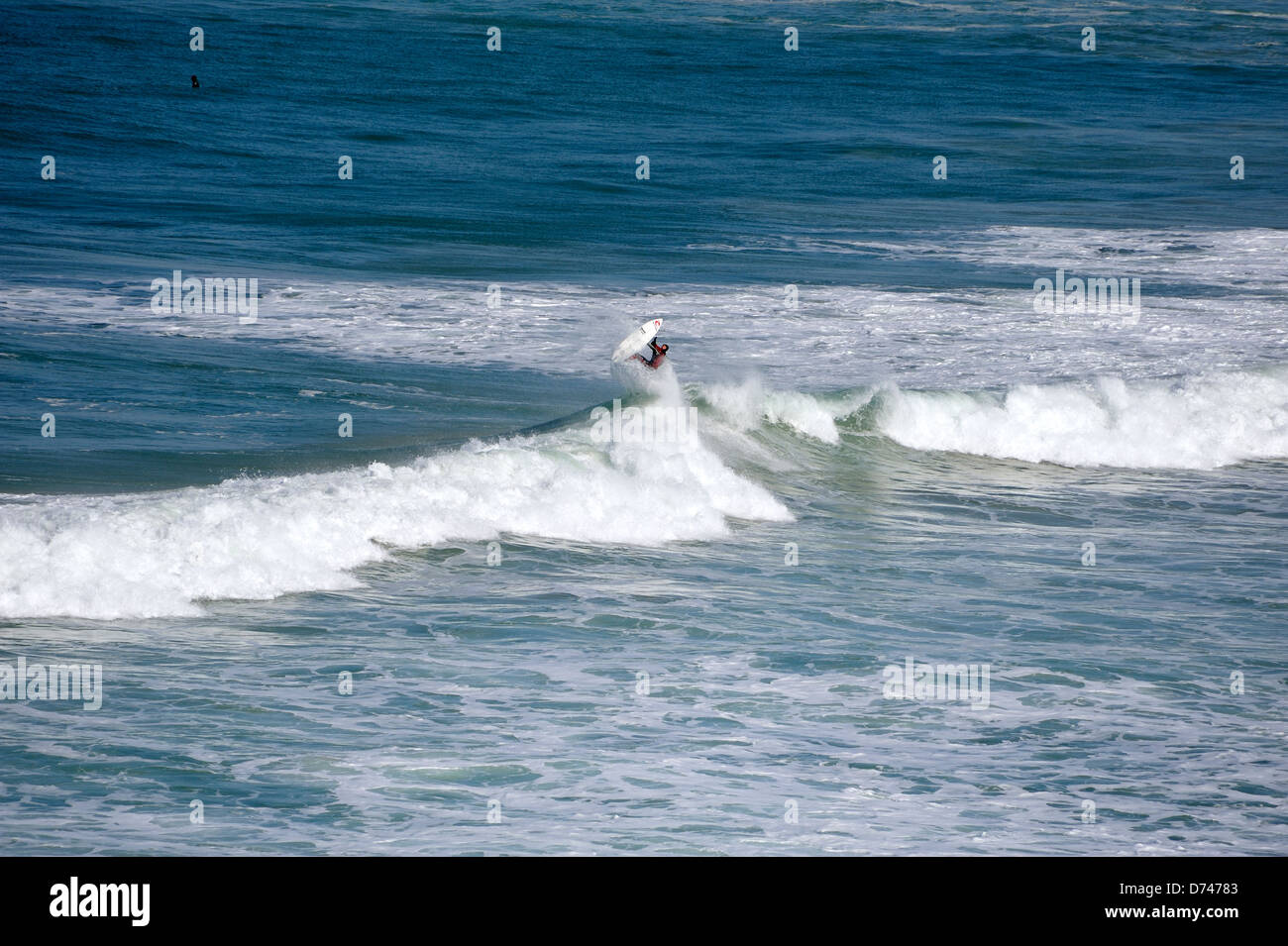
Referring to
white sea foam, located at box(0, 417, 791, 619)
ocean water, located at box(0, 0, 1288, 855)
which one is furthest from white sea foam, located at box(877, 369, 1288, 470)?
white sea foam, located at box(0, 417, 791, 619)

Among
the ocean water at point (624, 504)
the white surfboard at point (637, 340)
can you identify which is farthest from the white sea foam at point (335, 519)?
the white surfboard at point (637, 340)

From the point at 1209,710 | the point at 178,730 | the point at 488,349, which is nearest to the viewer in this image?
the point at 178,730

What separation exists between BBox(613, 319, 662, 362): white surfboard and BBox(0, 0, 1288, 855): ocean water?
2.33 feet

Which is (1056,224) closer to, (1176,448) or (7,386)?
(1176,448)

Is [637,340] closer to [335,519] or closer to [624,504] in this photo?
[624,504]

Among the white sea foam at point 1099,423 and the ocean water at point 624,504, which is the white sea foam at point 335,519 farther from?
the white sea foam at point 1099,423

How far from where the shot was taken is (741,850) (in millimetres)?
6816

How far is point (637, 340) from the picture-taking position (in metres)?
13.8

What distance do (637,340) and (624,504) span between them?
1909mm

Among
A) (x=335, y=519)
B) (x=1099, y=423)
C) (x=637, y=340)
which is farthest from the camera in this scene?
(x=1099, y=423)

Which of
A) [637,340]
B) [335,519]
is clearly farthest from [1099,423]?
[335,519]

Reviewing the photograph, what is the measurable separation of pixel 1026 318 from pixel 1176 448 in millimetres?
5455

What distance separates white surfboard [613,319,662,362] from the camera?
13.4 meters

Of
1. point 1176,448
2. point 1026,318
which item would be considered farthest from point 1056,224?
point 1176,448
